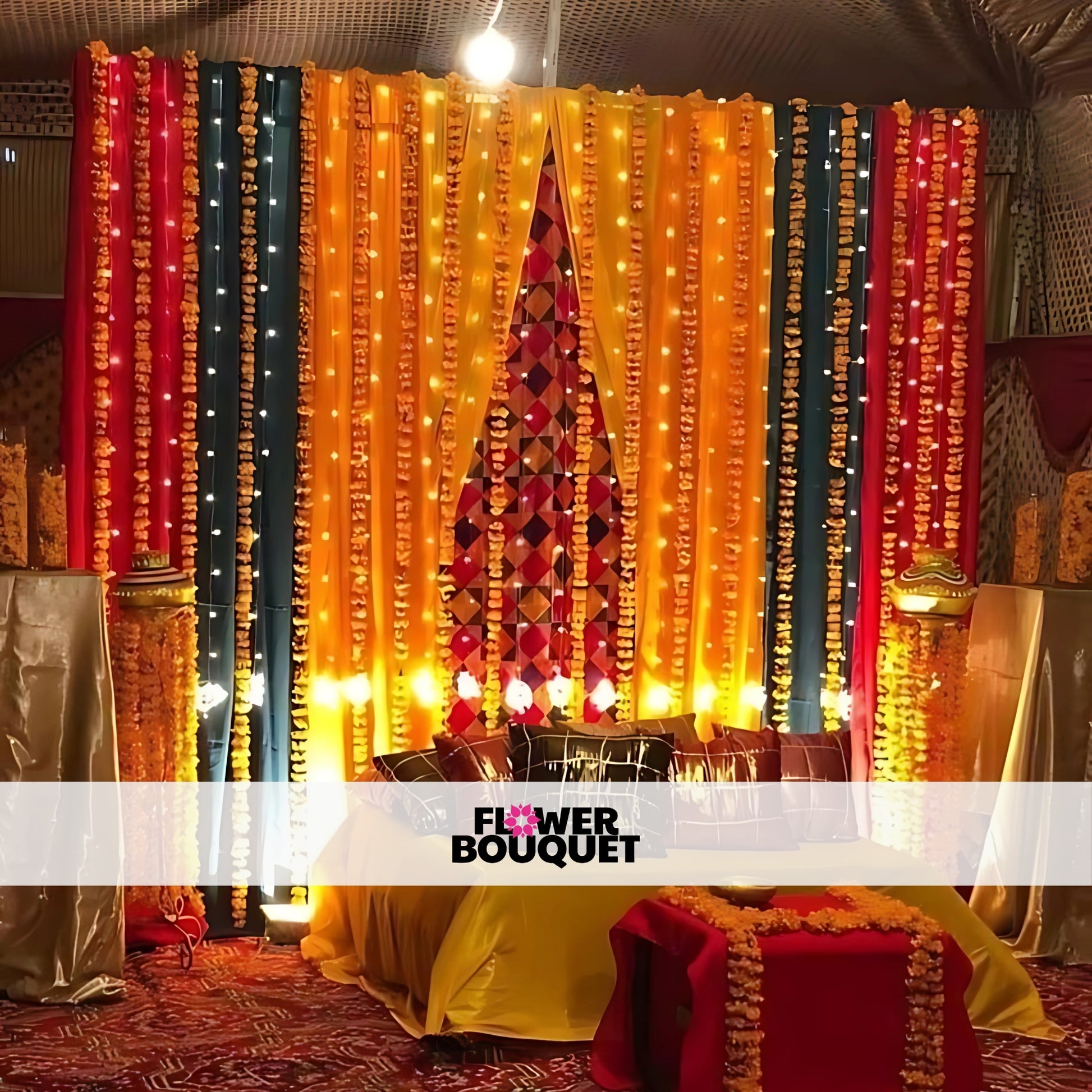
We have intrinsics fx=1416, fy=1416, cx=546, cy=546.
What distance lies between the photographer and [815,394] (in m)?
5.83

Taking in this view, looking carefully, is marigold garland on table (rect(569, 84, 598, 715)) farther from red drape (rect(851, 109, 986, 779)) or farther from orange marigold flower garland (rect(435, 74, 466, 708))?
red drape (rect(851, 109, 986, 779))

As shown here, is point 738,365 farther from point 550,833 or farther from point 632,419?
point 550,833

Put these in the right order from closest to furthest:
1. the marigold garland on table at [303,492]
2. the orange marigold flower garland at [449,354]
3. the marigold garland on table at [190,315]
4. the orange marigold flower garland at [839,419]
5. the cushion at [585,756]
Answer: the cushion at [585,756]
the marigold garland on table at [190,315]
the marigold garland on table at [303,492]
the orange marigold flower garland at [449,354]
the orange marigold flower garland at [839,419]

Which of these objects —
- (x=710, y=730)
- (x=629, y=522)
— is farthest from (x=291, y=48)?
(x=710, y=730)

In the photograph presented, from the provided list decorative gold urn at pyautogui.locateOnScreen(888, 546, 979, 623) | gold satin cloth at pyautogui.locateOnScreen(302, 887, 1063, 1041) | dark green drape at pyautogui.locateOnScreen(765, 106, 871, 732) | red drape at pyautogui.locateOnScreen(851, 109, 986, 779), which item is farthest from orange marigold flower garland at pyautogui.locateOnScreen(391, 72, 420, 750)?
decorative gold urn at pyautogui.locateOnScreen(888, 546, 979, 623)

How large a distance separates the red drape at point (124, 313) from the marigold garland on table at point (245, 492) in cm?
23

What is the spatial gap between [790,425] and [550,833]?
2038mm

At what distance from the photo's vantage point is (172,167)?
17.5 feet

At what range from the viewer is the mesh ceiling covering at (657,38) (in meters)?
5.39

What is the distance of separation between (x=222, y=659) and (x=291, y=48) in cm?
248

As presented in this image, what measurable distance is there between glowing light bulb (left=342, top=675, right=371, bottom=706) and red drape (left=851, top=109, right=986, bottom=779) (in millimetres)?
2020

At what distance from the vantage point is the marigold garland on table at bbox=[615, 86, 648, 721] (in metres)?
5.66

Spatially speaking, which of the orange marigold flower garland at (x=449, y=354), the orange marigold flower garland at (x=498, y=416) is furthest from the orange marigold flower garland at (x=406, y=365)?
the orange marigold flower garland at (x=498, y=416)

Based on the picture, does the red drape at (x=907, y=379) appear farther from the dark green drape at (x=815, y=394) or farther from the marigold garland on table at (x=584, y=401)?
the marigold garland on table at (x=584, y=401)
